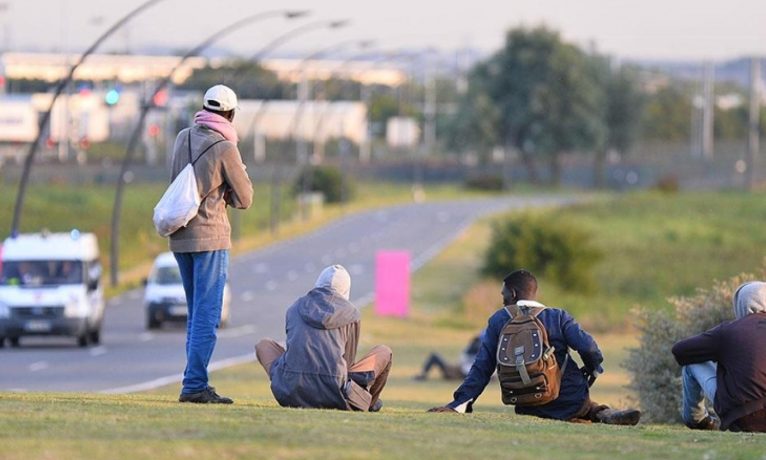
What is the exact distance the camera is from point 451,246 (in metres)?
76.2

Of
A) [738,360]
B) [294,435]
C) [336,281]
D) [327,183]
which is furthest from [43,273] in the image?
[327,183]

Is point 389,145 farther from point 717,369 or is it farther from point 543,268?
point 717,369

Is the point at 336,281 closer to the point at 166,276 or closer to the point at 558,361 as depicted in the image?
the point at 558,361

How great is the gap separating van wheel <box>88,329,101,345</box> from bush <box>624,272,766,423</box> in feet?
65.5

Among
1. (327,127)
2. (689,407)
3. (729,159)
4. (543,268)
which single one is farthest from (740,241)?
(327,127)

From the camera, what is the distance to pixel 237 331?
4459 centimetres

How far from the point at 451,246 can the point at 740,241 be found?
13.3 m

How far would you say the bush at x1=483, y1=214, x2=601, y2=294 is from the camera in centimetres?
6072

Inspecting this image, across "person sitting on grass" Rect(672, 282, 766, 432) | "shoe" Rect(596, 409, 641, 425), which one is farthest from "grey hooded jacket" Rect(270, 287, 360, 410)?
"person sitting on grass" Rect(672, 282, 766, 432)

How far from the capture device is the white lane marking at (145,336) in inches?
1636

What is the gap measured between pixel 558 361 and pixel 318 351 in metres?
1.84

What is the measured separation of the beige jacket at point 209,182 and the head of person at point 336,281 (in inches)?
30.3

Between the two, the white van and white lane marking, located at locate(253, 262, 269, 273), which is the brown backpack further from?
white lane marking, located at locate(253, 262, 269, 273)

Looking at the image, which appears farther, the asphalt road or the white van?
the white van
